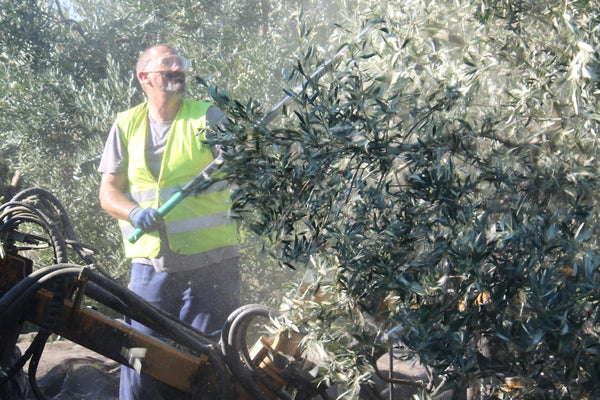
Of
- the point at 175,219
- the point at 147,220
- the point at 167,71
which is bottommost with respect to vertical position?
the point at 175,219

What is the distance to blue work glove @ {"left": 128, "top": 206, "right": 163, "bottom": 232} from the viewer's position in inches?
182

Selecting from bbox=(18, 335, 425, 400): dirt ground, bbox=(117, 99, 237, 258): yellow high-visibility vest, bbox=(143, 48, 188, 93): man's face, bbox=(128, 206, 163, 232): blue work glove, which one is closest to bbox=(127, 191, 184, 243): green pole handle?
bbox=(128, 206, 163, 232): blue work glove

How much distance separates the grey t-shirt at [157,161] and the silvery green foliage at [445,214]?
1972mm

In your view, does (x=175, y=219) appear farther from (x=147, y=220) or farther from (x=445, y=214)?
(x=445, y=214)

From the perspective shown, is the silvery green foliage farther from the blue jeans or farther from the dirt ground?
the dirt ground

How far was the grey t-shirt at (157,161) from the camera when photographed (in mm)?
4781

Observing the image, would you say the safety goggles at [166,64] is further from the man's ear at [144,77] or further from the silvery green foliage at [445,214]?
the silvery green foliage at [445,214]

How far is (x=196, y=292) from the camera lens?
4777mm

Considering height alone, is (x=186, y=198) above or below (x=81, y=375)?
above

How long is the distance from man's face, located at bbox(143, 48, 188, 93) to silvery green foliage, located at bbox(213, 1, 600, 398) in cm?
250

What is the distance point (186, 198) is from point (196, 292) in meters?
0.70

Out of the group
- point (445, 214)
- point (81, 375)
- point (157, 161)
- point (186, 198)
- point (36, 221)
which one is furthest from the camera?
point (81, 375)

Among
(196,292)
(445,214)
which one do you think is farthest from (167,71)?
(445,214)

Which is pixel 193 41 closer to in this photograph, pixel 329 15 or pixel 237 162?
pixel 329 15
